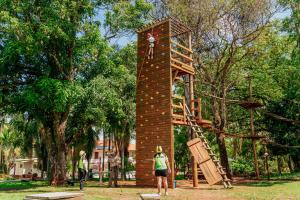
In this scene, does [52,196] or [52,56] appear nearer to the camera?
[52,196]

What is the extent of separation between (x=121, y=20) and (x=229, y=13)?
6.92 metres

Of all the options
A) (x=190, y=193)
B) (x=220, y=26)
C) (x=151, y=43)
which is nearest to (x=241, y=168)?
(x=220, y=26)

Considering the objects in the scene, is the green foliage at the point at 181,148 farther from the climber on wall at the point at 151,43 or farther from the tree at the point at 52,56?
the climber on wall at the point at 151,43

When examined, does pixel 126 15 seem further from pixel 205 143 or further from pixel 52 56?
pixel 205 143

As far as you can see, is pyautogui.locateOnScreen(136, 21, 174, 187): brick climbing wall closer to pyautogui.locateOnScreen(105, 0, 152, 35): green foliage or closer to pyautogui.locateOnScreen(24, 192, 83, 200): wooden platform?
pyautogui.locateOnScreen(105, 0, 152, 35): green foliage

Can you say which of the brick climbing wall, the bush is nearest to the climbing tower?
the brick climbing wall

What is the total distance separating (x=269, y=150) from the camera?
35406 mm

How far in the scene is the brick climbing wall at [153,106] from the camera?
1747 cm

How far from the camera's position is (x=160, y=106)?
58.5 ft

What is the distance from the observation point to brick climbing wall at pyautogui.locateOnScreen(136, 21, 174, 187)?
17.5 meters

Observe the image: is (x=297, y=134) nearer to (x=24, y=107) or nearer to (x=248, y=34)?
(x=248, y=34)

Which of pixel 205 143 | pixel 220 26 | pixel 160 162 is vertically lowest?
pixel 160 162

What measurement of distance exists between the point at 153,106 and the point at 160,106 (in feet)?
1.58

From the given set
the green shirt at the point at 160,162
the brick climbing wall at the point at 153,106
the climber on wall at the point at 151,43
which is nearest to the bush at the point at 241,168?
the brick climbing wall at the point at 153,106
